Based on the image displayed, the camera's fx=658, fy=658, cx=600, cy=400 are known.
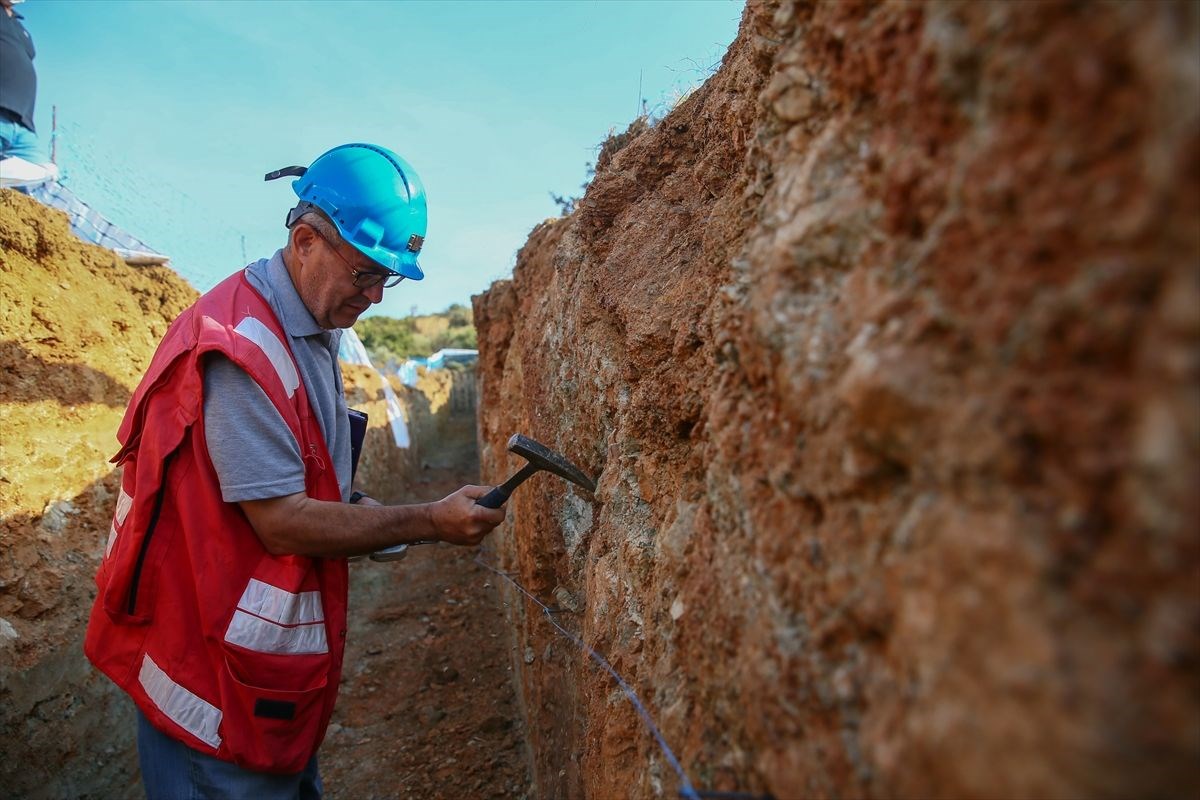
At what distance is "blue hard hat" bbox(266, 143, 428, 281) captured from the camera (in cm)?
244

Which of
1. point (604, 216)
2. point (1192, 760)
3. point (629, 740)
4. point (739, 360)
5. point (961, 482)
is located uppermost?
point (604, 216)

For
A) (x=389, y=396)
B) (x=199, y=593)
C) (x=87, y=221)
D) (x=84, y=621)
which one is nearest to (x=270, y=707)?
(x=199, y=593)

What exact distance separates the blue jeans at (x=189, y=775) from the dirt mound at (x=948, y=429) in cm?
121

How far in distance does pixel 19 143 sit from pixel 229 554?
268 inches

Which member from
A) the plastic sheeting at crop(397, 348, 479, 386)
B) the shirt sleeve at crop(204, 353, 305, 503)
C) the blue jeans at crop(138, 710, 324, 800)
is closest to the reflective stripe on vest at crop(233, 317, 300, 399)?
the shirt sleeve at crop(204, 353, 305, 503)

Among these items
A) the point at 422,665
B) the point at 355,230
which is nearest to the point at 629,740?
the point at 355,230

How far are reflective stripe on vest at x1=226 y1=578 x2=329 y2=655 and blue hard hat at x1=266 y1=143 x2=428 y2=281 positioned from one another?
1.20 m

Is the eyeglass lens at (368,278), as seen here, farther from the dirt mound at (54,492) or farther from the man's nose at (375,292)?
the dirt mound at (54,492)

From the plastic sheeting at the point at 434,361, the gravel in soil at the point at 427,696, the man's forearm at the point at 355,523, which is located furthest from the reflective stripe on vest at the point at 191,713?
the plastic sheeting at the point at 434,361

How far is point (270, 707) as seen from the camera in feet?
6.61

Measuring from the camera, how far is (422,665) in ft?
18.7

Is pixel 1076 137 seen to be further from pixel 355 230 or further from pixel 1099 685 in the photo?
pixel 355 230

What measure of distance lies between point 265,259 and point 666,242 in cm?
152

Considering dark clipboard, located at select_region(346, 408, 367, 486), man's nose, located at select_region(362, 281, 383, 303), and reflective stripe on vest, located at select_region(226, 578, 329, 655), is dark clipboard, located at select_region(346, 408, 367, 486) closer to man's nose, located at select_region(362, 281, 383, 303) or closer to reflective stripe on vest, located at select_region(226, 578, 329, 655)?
man's nose, located at select_region(362, 281, 383, 303)
